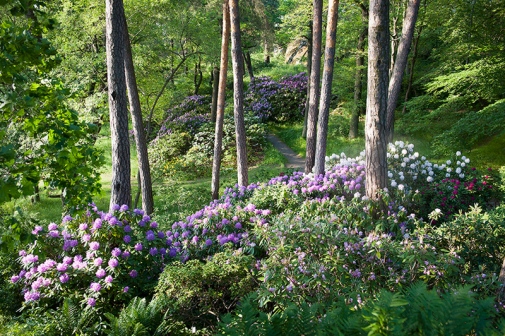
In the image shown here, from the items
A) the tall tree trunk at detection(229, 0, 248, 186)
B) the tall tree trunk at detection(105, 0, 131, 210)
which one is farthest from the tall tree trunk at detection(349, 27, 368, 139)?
the tall tree trunk at detection(105, 0, 131, 210)

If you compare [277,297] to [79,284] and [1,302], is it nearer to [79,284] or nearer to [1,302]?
[79,284]

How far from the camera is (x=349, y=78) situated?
605 inches

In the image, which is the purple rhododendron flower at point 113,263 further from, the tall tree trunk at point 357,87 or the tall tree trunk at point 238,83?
the tall tree trunk at point 357,87

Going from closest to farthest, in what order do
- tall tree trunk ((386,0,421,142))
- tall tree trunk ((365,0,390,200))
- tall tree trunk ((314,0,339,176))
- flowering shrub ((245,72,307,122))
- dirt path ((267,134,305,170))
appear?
tall tree trunk ((365,0,390,200)) < tall tree trunk ((314,0,339,176)) < tall tree trunk ((386,0,421,142)) < dirt path ((267,134,305,170)) < flowering shrub ((245,72,307,122))

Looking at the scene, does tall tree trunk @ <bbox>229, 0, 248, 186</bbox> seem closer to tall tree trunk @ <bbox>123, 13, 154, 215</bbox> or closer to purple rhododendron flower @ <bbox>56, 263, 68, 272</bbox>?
tall tree trunk @ <bbox>123, 13, 154, 215</bbox>

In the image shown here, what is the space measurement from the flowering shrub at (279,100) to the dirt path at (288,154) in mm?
1857

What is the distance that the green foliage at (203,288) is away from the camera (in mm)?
4184

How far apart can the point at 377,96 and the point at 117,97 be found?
14.0 ft

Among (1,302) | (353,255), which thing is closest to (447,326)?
(353,255)

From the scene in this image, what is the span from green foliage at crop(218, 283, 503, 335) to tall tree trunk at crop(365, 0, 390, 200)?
4.20 meters

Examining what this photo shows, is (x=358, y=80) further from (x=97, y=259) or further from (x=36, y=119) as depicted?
(x=36, y=119)

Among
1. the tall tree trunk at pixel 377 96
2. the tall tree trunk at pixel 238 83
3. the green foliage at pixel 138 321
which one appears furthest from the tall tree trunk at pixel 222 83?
the green foliage at pixel 138 321

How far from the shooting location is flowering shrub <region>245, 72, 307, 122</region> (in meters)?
21.1

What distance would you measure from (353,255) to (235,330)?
235 cm
